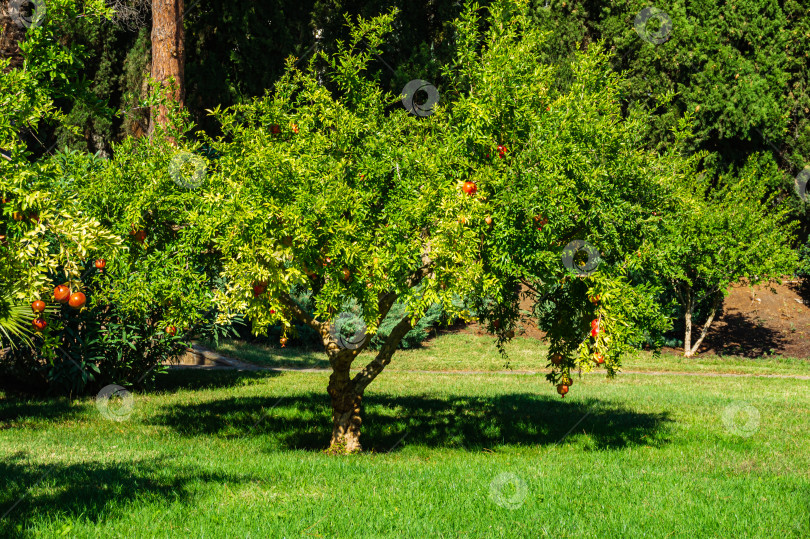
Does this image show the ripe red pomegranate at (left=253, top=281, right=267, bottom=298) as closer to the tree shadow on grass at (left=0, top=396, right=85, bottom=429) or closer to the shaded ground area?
the tree shadow on grass at (left=0, top=396, right=85, bottom=429)

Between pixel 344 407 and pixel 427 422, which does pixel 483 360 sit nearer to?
pixel 427 422

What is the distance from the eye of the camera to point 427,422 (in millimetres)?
10219

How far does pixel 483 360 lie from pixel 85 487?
14.0 meters

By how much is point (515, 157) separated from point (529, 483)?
3.17 metres

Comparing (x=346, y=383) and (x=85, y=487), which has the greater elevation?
(x=346, y=383)

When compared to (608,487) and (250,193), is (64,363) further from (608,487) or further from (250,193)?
(608,487)

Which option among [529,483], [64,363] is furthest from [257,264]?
[64,363]

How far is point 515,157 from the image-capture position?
6824 millimetres

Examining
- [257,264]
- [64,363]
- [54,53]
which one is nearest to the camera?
[54,53]

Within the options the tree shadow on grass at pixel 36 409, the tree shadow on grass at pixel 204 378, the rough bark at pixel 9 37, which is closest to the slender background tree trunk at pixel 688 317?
the tree shadow on grass at pixel 204 378

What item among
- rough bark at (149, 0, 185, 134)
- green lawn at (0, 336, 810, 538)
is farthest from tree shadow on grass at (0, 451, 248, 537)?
rough bark at (149, 0, 185, 134)

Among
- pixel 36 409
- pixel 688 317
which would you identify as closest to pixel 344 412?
pixel 36 409

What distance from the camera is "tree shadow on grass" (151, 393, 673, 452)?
359 inches

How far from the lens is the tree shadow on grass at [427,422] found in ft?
29.9
